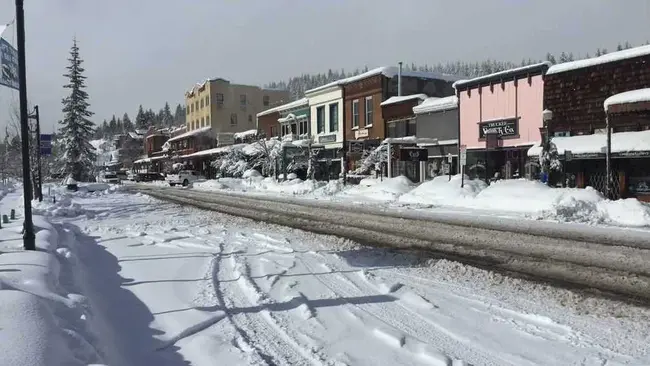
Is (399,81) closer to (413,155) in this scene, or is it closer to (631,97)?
(413,155)

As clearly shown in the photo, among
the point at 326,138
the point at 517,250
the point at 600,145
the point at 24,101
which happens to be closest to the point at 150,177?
the point at 326,138

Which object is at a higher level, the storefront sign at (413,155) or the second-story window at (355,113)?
the second-story window at (355,113)

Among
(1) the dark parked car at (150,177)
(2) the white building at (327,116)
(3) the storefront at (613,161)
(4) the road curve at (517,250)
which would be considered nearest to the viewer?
(4) the road curve at (517,250)

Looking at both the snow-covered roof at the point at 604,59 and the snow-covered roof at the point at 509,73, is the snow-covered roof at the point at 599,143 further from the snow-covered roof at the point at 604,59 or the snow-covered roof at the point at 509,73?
the snow-covered roof at the point at 509,73

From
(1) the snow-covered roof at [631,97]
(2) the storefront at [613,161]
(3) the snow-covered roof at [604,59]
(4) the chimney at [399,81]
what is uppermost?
(4) the chimney at [399,81]

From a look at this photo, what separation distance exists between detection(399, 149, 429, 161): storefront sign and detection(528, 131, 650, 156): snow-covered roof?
22.8 ft

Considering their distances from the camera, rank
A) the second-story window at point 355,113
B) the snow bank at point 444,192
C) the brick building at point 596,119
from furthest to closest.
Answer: the second-story window at point 355,113, the snow bank at point 444,192, the brick building at point 596,119

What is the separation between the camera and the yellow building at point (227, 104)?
76188 mm

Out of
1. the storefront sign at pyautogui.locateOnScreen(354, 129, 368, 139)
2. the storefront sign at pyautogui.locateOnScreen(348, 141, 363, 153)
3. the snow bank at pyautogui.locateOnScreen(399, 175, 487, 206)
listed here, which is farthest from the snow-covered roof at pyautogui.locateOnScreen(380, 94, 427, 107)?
the snow bank at pyautogui.locateOnScreen(399, 175, 487, 206)

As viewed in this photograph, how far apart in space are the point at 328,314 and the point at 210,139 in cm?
7171

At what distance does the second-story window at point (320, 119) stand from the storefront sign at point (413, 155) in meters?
16.5

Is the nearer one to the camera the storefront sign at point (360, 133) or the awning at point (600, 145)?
the awning at point (600, 145)

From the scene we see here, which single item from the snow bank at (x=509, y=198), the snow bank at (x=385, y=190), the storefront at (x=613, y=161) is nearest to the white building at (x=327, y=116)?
the snow bank at (x=509, y=198)

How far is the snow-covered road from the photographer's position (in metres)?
4.73
